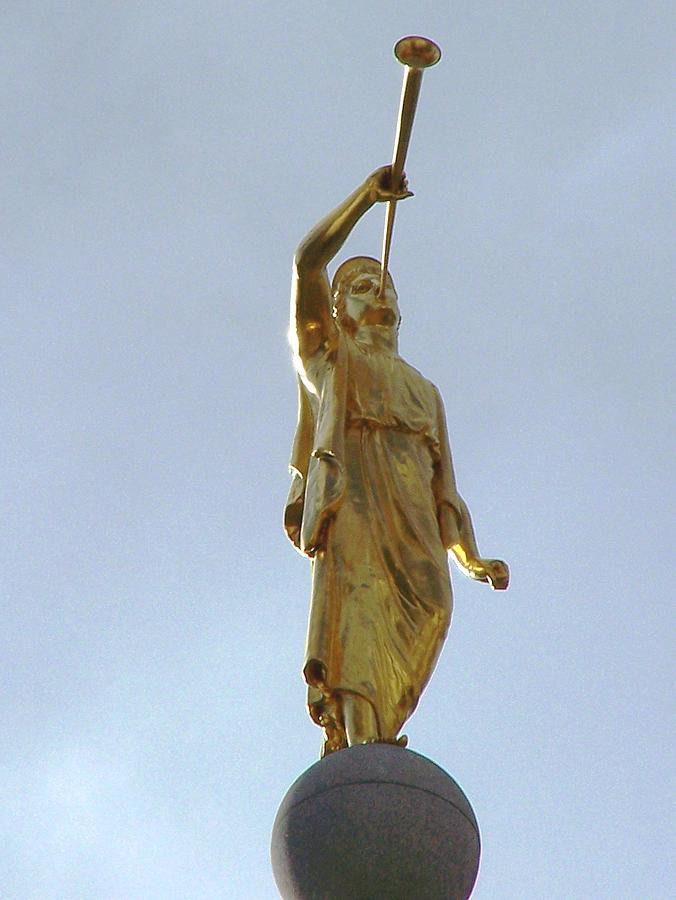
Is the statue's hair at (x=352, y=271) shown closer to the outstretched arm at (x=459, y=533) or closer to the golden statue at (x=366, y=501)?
the golden statue at (x=366, y=501)

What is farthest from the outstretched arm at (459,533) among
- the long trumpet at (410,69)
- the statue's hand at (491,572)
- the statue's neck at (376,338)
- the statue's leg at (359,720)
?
the long trumpet at (410,69)

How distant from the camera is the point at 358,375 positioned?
12.3 meters

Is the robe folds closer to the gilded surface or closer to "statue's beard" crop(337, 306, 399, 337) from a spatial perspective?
the gilded surface

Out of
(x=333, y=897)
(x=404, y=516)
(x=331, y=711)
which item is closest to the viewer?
(x=333, y=897)

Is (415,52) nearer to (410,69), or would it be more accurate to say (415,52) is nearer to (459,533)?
(410,69)

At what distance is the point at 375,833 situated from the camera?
9031mm

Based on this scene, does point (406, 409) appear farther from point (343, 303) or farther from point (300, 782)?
point (300, 782)

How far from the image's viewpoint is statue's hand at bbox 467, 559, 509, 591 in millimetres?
11695

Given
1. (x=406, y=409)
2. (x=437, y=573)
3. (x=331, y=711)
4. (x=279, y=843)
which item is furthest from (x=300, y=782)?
(x=406, y=409)

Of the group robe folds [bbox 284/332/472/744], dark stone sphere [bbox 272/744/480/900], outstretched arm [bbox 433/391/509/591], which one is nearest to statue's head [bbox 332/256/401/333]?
robe folds [bbox 284/332/472/744]

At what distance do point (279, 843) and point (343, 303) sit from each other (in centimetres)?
488

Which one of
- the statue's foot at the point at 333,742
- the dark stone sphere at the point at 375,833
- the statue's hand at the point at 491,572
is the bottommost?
the dark stone sphere at the point at 375,833

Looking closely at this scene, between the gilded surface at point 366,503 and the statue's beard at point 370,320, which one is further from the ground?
the statue's beard at point 370,320

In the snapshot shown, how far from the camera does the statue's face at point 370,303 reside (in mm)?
12898
